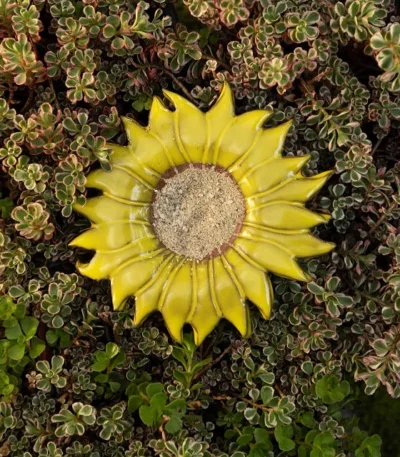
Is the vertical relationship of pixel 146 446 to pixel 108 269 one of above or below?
below

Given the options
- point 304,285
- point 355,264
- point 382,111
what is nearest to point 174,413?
point 304,285

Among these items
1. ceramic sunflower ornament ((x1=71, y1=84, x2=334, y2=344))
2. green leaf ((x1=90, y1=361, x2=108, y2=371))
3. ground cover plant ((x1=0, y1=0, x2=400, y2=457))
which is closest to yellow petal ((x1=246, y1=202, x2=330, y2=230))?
ceramic sunflower ornament ((x1=71, y1=84, x2=334, y2=344))

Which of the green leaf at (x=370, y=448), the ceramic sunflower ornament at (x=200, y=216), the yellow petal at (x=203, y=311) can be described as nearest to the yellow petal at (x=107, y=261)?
the ceramic sunflower ornament at (x=200, y=216)

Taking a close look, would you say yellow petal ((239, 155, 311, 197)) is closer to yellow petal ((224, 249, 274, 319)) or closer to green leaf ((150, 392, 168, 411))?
yellow petal ((224, 249, 274, 319))

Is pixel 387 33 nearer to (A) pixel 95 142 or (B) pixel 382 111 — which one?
(B) pixel 382 111

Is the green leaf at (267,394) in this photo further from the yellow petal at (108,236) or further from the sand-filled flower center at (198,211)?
the yellow petal at (108,236)

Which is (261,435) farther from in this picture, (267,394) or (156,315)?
(156,315)
